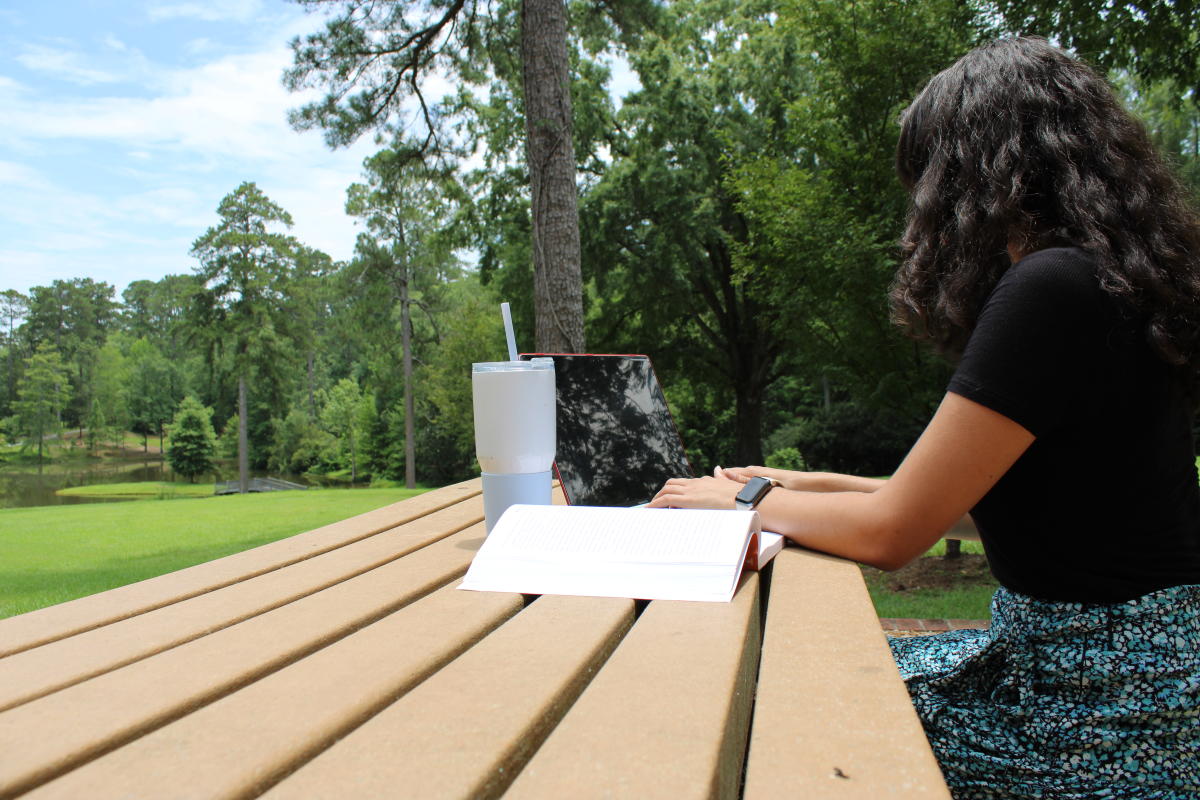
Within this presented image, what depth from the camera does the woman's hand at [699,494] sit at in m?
1.41

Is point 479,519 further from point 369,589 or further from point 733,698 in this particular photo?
point 733,698

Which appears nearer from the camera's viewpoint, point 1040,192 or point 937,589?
point 1040,192

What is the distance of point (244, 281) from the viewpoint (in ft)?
87.5

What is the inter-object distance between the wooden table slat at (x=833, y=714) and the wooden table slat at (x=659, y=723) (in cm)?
3

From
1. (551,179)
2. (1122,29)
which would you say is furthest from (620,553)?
(1122,29)

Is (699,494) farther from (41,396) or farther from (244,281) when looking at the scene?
(41,396)

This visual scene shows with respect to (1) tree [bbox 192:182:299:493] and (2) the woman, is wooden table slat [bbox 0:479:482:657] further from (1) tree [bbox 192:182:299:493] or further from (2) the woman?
(1) tree [bbox 192:182:299:493]

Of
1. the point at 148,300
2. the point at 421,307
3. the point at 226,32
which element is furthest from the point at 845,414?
the point at 148,300

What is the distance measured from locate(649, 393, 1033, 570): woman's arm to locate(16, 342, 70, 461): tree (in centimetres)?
3900

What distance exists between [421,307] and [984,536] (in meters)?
28.4

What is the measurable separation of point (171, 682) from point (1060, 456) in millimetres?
1094

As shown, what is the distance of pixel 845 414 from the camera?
18.6 m

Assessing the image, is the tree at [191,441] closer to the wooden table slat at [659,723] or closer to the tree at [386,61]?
the tree at [386,61]

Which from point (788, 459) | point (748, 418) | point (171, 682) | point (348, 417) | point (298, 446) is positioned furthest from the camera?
point (298, 446)
